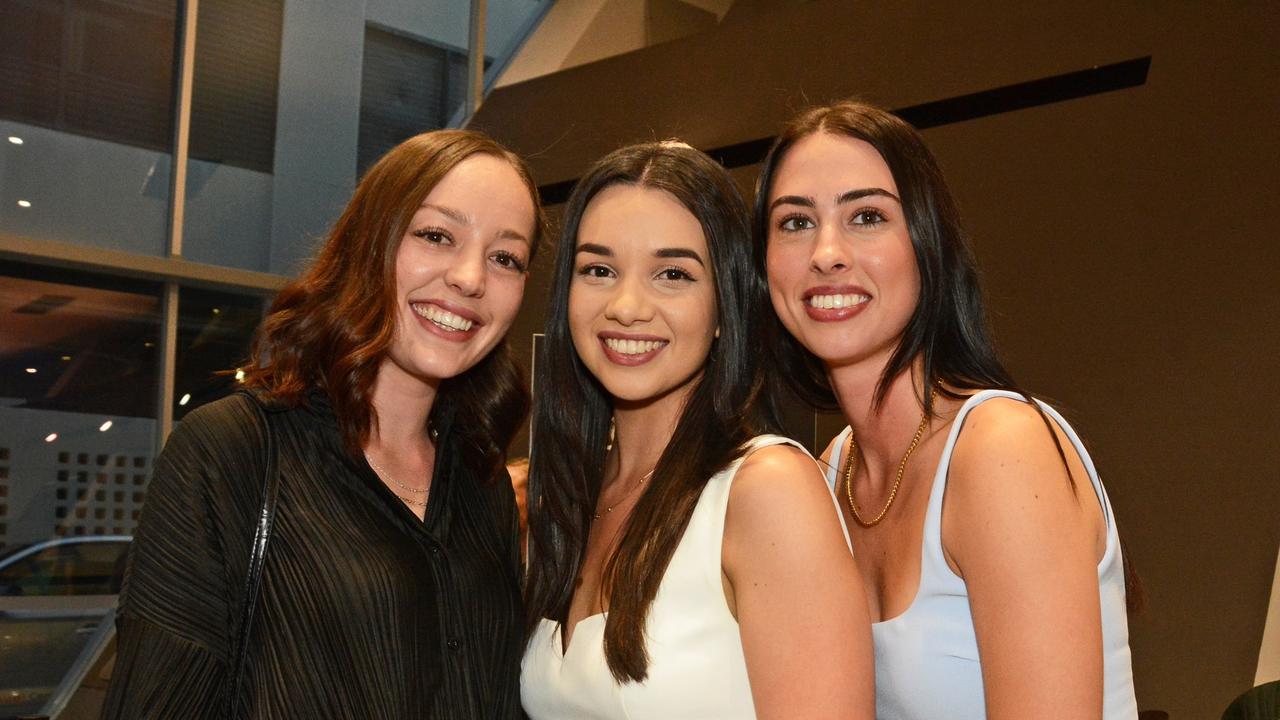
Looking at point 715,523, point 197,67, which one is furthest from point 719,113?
point 715,523

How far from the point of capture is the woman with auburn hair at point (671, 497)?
5.65 ft

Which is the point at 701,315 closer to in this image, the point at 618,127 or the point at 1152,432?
the point at 1152,432

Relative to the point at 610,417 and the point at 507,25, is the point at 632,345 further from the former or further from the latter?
the point at 507,25

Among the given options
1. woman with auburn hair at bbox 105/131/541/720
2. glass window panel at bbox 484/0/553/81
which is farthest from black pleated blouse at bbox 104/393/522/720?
glass window panel at bbox 484/0/553/81

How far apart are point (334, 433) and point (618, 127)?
4753 mm

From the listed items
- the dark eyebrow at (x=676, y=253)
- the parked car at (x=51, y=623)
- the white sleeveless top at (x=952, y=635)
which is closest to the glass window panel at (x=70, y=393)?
the parked car at (x=51, y=623)

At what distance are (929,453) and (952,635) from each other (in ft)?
1.03

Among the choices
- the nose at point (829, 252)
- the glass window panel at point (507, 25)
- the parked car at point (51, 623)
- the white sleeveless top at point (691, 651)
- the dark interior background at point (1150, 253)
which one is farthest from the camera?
the glass window panel at point (507, 25)

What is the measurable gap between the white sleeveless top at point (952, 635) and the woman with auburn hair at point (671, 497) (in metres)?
0.12

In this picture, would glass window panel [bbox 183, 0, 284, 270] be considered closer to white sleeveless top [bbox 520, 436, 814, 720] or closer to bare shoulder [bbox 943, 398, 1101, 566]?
white sleeveless top [bbox 520, 436, 814, 720]

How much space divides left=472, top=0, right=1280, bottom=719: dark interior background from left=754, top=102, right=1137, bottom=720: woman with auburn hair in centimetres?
280

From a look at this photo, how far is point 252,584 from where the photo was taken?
1.84 meters

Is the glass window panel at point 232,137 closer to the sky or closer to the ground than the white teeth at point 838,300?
closer to the sky

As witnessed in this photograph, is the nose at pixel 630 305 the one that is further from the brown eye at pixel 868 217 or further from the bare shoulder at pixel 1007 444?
the bare shoulder at pixel 1007 444
